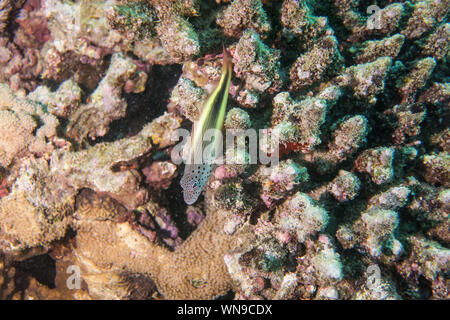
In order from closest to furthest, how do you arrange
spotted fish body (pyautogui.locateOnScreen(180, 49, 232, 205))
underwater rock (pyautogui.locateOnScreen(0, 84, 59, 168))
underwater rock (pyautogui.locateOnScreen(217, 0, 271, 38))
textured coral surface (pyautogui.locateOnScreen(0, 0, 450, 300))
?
1. spotted fish body (pyautogui.locateOnScreen(180, 49, 232, 205))
2. textured coral surface (pyautogui.locateOnScreen(0, 0, 450, 300))
3. underwater rock (pyautogui.locateOnScreen(217, 0, 271, 38))
4. underwater rock (pyautogui.locateOnScreen(0, 84, 59, 168))

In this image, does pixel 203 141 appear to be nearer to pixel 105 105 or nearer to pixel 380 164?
pixel 380 164

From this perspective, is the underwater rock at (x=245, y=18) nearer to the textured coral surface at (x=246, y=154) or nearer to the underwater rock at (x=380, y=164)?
the textured coral surface at (x=246, y=154)

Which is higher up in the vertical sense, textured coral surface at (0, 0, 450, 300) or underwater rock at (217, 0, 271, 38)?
underwater rock at (217, 0, 271, 38)

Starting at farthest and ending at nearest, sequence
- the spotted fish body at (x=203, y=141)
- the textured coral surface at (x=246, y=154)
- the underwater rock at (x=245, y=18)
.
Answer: the underwater rock at (x=245, y=18)
the textured coral surface at (x=246, y=154)
the spotted fish body at (x=203, y=141)

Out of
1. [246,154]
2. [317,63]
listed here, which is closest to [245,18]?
[317,63]

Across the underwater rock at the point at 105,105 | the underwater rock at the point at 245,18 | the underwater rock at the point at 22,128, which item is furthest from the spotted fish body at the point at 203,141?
the underwater rock at the point at 22,128

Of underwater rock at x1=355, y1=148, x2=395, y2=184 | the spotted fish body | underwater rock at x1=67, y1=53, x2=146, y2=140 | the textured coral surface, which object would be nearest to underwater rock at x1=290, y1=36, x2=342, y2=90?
the textured coral surface

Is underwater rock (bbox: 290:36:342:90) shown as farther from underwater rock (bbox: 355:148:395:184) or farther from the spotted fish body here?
underwater rock (bbox: 355:148:395:184)
